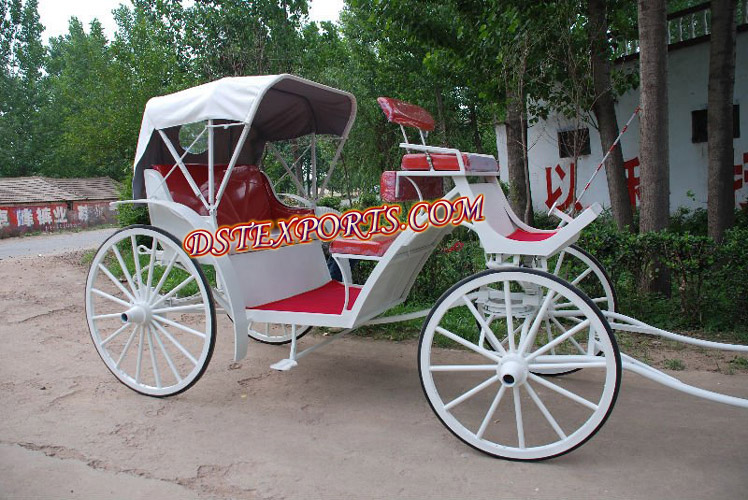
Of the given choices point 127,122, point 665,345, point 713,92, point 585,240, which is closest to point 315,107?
point 585,240

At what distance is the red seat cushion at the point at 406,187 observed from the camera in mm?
3439

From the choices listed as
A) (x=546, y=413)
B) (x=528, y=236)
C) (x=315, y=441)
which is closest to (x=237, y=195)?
(x=315, y=441)

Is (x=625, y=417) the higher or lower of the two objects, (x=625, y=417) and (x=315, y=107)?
the lower

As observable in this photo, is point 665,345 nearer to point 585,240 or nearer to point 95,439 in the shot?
point 585,240

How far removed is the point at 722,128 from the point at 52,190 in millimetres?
26300

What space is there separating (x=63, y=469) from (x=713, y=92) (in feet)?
22.7

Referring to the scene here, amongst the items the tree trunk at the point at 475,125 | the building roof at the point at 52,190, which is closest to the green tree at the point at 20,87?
the building roof at the point at 52,190

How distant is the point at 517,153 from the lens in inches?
364

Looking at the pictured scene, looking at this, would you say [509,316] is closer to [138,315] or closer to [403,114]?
[403,114]

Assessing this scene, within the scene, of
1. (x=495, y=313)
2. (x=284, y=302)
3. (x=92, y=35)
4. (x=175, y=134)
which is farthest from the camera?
(x=92, y=35)

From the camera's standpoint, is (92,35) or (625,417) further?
(92,35)

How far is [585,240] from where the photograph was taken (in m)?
5.50

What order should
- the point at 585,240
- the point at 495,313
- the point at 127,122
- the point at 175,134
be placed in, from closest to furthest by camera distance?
the point at 495,313 < the point at 175,134 < the point at 585,240 < the point at 127,122

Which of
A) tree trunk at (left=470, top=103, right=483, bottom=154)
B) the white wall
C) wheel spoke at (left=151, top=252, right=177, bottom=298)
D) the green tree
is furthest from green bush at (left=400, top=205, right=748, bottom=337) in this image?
the green tree
